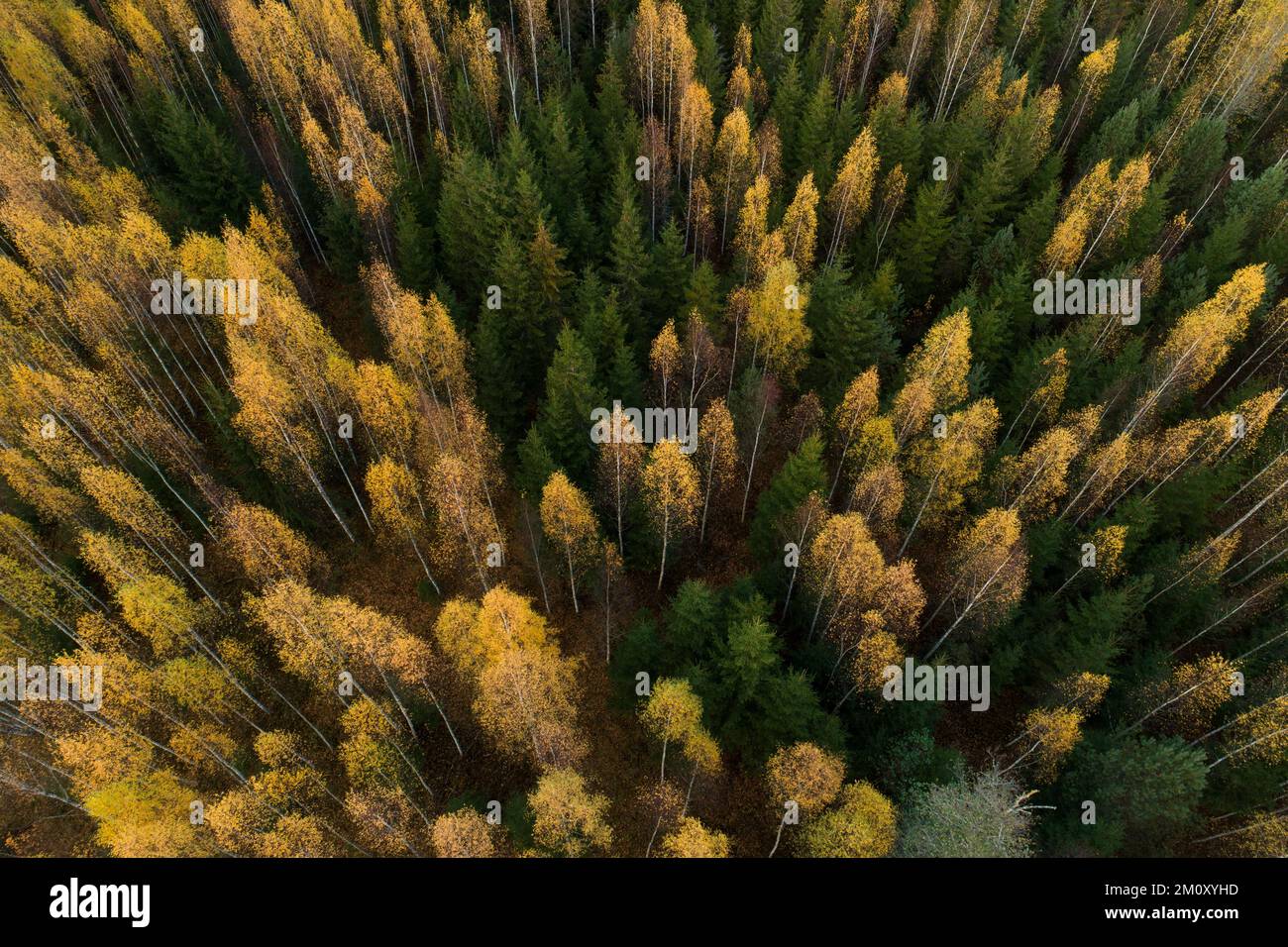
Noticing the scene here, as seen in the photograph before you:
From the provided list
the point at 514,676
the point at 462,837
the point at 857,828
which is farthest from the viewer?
the point at 514,676

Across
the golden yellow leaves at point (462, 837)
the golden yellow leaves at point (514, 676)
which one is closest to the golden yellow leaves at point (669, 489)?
the golden yellow leaves at point (514, 676)

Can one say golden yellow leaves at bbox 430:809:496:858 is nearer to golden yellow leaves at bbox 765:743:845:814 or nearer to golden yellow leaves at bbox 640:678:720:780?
golden yellow leaves at bbox 640:678:720:780

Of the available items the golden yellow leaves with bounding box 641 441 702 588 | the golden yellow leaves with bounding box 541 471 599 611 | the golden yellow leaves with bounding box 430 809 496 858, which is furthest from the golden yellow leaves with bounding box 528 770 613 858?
the golden yellow leaves with bounding box 641 441 702 588

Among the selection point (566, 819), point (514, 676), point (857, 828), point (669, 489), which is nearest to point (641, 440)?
point (669, 489)

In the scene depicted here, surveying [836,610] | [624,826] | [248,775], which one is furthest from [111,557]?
[836,610]

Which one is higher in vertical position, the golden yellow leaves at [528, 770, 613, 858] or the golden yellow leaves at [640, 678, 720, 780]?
the golden yellow leaves at [640, 678, 720, 780]

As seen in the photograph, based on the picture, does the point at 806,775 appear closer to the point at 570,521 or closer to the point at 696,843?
the point at 696,843

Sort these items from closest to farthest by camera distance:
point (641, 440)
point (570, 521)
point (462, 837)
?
1. point (462, 837)
2. point (570, 521)
3. point (641, 440)

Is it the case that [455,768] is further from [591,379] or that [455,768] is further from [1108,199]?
[1108,199]
